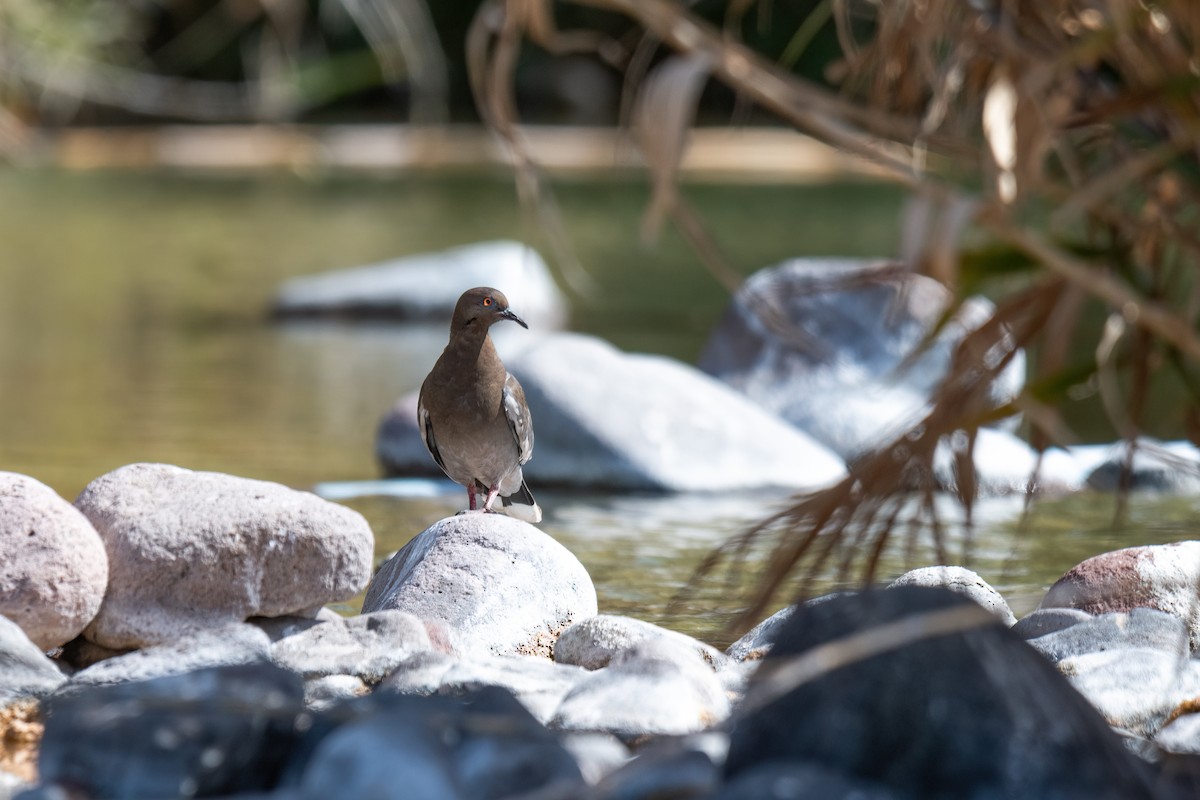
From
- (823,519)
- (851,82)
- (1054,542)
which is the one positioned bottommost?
(1054,542)

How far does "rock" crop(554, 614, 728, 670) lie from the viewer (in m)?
3.42

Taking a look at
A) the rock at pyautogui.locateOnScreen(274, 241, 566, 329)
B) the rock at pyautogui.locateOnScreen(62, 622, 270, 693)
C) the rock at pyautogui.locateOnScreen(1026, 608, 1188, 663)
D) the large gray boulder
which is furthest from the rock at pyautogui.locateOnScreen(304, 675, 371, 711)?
the rock at pyautogui.locateOnScreen(274, 241, 566, 329)

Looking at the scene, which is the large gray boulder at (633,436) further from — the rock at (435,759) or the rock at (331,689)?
the rock at (435,759)

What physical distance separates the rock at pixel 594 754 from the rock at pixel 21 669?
A: 1.04 m

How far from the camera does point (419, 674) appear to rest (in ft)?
9.86

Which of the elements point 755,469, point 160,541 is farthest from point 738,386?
point 160,541

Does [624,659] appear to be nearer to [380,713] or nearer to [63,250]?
[380,713]

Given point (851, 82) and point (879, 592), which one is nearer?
point (879, 592)

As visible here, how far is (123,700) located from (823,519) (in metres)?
1.15

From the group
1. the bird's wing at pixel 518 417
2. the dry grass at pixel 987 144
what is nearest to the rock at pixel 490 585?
the bird's wing at pixel 518 417

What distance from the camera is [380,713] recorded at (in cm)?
233

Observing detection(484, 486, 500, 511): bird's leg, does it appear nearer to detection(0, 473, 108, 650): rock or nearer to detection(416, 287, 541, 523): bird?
detection(416, 287, 541, 523): bird

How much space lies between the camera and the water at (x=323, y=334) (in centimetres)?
529

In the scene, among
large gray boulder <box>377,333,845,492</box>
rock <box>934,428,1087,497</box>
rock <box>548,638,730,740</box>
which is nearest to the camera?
rock <box>548,638,730,740</box>
